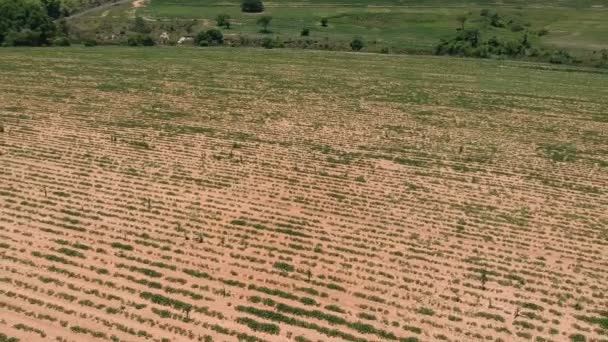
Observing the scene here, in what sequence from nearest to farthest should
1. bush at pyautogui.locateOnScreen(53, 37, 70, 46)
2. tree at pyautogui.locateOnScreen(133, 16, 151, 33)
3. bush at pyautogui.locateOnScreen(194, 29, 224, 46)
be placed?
bush at pyautogui.locateOnScreen(53, 37, 70, 46) → bush at pyautogui.locateOnScreen(194, 29, 224, 46) → tree at pyautogui.locateOnScreen(133, 16, 151, 33)

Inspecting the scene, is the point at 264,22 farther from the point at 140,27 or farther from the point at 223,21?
the point at 140,27

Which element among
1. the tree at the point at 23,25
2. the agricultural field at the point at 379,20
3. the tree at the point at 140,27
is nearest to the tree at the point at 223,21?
the agricultural field at the point at 379,20

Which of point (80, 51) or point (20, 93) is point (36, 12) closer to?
point (80, 51)

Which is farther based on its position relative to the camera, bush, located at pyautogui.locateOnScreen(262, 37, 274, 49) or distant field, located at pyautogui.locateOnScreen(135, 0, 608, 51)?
distant field, located at pyautogui.locateOnScreen(135, 0, 608, 51)

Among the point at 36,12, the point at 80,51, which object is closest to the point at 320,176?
the point at 80,51

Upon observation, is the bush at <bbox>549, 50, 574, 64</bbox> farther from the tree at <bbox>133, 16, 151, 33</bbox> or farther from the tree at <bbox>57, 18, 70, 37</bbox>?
the tree at <bbox>57, 18, 70, 37</bbox>

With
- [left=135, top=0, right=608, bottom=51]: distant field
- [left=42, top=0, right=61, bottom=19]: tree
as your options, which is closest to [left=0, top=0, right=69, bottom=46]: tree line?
[left=42, top=0, right=61, bottom=19]: tree

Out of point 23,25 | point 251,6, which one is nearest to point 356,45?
point 251,6
